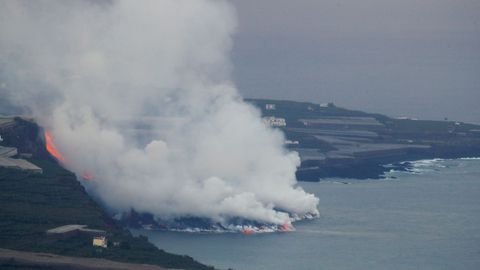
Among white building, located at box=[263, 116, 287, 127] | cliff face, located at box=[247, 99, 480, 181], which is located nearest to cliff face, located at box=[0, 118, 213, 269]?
cliff face, located at box=[247, 99, 480, 181]

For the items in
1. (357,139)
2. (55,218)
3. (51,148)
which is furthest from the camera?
(357,139)

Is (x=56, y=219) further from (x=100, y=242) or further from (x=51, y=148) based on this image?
(x=51, y=148)

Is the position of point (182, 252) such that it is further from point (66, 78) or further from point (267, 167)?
point (66, 78)

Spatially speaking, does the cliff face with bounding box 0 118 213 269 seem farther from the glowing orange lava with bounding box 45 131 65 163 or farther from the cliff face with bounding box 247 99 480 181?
the cliff face with bounding box 247 99 480 181

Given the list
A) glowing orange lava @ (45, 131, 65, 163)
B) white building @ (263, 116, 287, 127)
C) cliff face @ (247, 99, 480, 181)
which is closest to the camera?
glowing orange lava @ (45, 131, 65, 163)

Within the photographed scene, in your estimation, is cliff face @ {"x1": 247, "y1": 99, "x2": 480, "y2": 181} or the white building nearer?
cliff face @ {"x1": 247, "y1": 99, "x2": 480, "y2": 181}

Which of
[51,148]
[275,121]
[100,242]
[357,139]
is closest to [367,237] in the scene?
[100,242]
